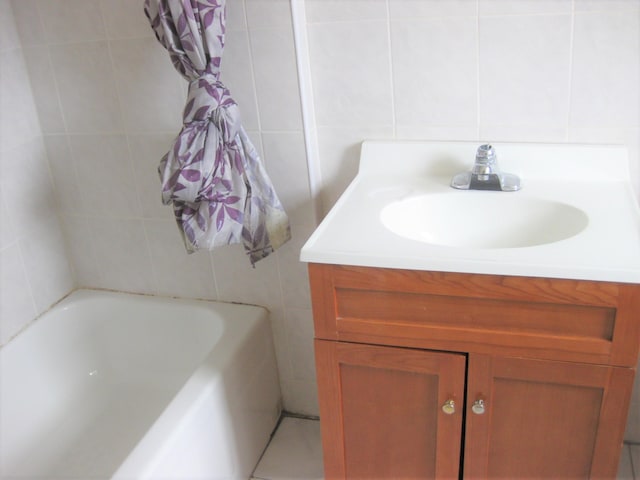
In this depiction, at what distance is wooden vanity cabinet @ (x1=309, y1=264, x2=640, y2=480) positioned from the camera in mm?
1153

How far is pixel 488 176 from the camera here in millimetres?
1455

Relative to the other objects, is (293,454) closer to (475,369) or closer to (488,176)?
(475,369)

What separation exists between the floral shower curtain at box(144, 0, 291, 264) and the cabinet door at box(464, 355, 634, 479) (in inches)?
25.2

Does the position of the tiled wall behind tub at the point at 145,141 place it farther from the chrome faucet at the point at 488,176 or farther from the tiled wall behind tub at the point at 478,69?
the chrome faucet at the point at 488,176

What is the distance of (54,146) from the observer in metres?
1.84

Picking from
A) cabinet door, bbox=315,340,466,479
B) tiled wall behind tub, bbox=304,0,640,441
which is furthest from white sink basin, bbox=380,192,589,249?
cabinet door, bbox=315,340,466,479

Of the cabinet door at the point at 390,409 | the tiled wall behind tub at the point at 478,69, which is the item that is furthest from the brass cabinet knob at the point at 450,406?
the tiled wall behind tub at the point at 478,69

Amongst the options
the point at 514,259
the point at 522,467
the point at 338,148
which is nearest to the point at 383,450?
the point at 522,467

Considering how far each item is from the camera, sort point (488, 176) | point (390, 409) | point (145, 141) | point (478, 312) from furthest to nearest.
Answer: point (145, 141), point (488, 176), point (390, 409), point (478, 312)

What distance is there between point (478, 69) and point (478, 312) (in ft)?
1.96

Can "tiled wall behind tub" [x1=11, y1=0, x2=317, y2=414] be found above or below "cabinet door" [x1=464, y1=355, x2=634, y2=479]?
above

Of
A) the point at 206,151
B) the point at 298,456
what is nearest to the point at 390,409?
the point at 298,456

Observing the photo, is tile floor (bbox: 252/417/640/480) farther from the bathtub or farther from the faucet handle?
the faucet handle

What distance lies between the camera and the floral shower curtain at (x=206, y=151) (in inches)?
54.4
